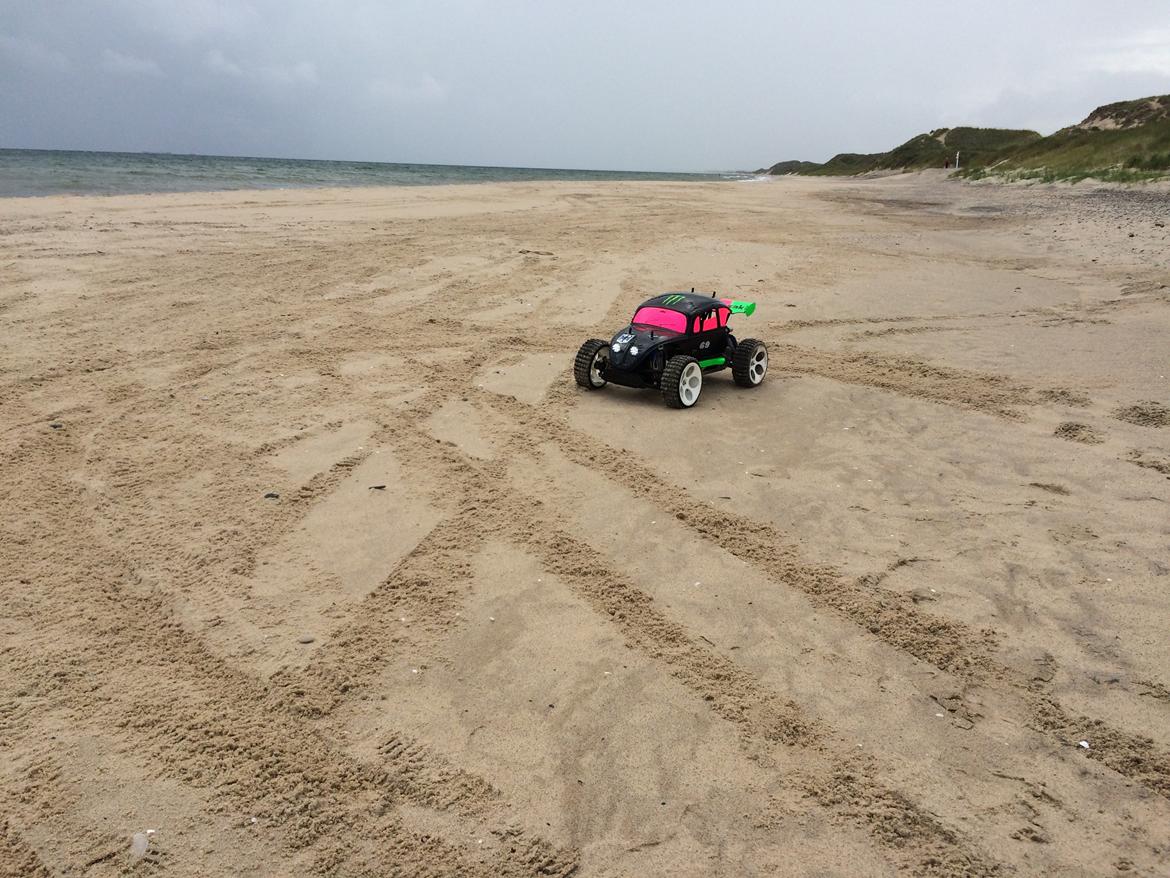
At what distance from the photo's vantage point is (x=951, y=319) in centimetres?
1052

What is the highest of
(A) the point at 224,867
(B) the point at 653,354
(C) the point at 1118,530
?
(B) the point at 653,354

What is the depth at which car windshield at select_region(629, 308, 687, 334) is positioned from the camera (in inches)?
293

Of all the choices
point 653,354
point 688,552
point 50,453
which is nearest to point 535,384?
point 653,354

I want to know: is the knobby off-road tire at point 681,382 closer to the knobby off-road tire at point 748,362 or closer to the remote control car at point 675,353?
the remote control car at point 675,353

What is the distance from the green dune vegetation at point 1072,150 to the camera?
109 feet

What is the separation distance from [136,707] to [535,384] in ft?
16.1

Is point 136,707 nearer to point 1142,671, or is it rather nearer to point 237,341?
point 1142,671

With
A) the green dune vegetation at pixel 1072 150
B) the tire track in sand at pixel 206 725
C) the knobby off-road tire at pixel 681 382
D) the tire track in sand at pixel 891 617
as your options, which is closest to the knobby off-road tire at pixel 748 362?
the knobby off-road tire at pixel 681 382

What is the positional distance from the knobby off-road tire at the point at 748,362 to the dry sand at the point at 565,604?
33 cm

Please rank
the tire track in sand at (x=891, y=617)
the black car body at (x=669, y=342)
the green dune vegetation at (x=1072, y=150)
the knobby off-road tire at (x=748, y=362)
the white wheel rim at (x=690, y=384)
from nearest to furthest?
the tire track in sand at (x=891, y=617) → the white wheel rim at (x=690, y=384) → the black car body at (x=669, y=342) → the knobby off-road tire at (x=748, y=362) → the green dune vegetation at (x=1072, y=150)

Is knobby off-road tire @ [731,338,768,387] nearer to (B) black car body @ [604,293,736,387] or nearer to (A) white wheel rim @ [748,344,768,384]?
(A) white wheel rim @ [748,344,768,384]

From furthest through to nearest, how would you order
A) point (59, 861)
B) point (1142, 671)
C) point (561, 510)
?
point (561, 510), point (1142, 671), point (59, 861)

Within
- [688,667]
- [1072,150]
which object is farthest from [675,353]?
[1072,150]

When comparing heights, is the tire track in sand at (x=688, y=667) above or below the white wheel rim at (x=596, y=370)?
below
